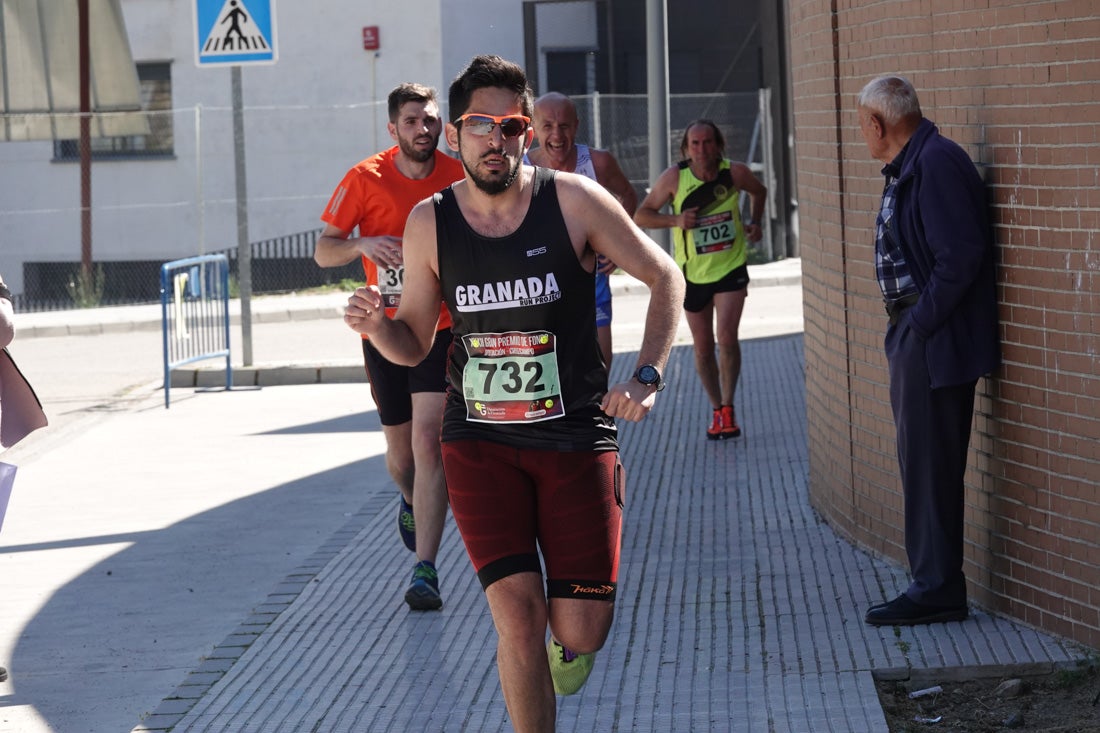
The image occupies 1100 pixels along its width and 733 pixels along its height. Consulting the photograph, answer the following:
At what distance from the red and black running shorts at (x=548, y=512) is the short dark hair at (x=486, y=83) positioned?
905mm

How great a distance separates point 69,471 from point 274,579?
365cm

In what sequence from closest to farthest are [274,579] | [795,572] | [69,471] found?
[795,572], [274,579], [69,471]

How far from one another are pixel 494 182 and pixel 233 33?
10109 millimetres

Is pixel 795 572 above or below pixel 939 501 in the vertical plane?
below

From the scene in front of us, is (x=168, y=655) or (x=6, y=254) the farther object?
(x=6, y=254)

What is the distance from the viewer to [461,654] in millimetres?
6078

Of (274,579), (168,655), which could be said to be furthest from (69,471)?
(168,655)

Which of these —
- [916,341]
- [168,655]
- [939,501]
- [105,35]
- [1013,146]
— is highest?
[105,35]

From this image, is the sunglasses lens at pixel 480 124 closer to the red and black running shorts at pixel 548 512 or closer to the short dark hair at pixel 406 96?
the red and black running shorts at pixel 548 512

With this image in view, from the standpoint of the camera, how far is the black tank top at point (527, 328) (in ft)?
14.7

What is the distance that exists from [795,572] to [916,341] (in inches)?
56.9

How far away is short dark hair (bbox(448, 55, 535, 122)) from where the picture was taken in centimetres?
453

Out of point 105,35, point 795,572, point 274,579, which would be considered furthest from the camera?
point 105,35

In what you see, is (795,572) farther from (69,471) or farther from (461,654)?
(69,471)
